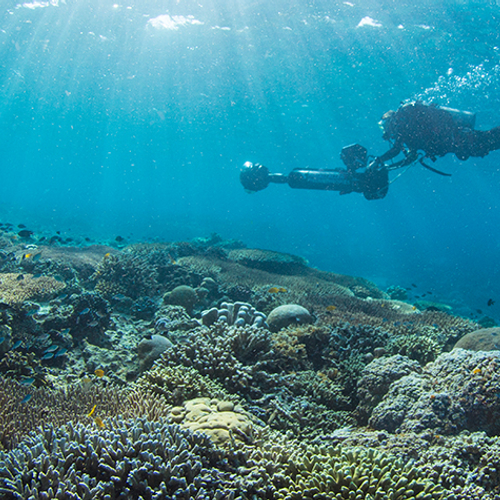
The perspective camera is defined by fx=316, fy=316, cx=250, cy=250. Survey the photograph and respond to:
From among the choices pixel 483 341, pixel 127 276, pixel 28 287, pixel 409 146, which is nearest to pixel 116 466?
pixel 483 341

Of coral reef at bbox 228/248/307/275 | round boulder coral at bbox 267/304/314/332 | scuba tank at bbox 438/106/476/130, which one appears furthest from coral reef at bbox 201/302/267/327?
scuba tank at bbox 438/106/476/130

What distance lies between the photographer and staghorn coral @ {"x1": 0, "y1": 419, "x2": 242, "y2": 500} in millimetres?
2225

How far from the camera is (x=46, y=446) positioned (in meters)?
2.66

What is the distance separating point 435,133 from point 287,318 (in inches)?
377

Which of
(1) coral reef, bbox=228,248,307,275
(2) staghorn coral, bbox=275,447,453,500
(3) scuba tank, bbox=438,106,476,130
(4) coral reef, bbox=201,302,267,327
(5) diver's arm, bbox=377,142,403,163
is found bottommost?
(1) coral reef, bbox=228,248,307,275

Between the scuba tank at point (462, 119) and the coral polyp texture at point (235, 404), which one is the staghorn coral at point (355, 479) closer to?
the coral polyp texture at point (235, 404)

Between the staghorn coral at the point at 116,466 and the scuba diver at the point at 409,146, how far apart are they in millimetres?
11137

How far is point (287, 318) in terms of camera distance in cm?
680

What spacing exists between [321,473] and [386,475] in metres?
0.50

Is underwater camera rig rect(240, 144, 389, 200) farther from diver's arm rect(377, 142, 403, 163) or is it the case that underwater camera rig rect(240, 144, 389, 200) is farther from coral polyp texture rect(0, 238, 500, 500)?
coral polyp texture rect(0, 238, 500, 500)

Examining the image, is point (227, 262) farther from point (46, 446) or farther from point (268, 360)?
point (46, 446)

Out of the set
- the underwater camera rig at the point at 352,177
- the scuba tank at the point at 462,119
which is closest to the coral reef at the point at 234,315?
the underwater camera rig at the point at 352,177

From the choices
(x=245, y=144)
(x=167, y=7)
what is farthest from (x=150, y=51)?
(x=245, y=144)

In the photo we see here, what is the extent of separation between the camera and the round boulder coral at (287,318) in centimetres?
679
